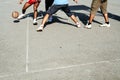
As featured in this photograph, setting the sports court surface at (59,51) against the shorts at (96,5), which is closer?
→ the sports court surface at (59,51)

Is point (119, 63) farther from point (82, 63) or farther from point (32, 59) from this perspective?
point (32, 59)

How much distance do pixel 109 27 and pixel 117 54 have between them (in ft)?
10.1

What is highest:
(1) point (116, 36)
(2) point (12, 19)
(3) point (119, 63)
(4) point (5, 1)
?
(3) point (119, 63)

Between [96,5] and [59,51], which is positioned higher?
[96,5]

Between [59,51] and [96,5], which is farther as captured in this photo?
[96,5]

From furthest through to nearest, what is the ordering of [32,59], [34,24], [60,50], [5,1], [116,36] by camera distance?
[5,1]
[34,24]
[116,36]
[60,50]
[32,59]

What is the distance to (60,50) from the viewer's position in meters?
7.86

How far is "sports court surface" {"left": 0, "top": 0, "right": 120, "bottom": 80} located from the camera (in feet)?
20.6

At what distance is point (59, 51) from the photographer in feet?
25.5

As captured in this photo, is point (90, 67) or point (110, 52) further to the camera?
point (110, 52)

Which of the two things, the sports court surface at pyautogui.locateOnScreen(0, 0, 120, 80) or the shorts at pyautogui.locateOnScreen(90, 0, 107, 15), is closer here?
the sports court surface at pyautogui.locateOnScreen(0, 0, 120, 80)

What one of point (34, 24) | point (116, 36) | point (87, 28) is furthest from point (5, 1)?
point (116, 36)

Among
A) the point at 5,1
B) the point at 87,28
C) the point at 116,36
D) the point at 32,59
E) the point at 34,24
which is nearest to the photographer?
the point at 32,59

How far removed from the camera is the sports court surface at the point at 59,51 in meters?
6.28
